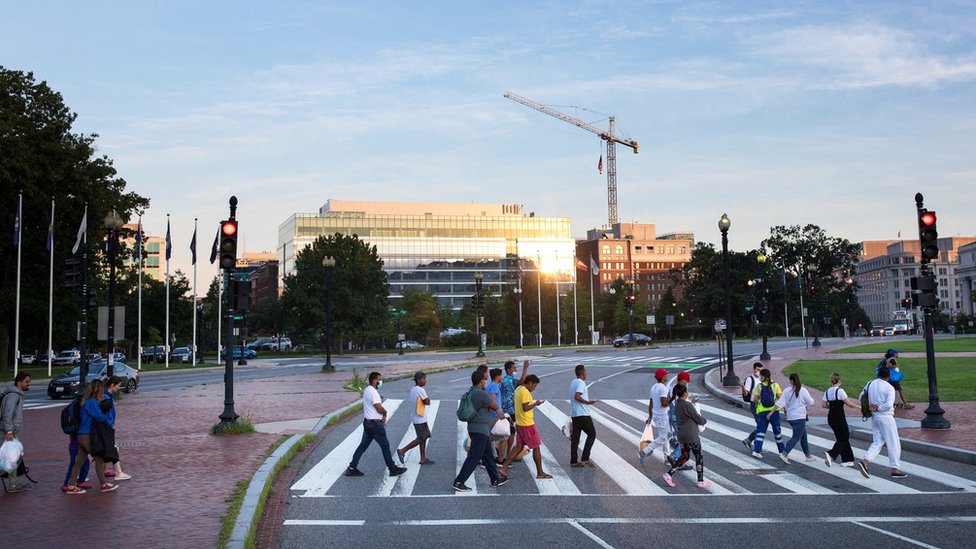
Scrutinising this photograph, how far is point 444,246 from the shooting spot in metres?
152

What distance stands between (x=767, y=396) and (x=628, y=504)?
5115 mm

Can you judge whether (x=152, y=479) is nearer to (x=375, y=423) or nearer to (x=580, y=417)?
(x=375, y=423)

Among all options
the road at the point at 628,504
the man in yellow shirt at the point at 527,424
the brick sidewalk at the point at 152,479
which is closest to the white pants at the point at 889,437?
the road at the point at 628,504

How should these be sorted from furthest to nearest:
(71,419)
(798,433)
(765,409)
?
(765,409), (798,433), (71,419)

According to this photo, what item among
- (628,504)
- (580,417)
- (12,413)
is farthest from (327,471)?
(628,504)

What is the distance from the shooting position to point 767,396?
614 inches

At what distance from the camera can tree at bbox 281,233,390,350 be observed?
269 feet

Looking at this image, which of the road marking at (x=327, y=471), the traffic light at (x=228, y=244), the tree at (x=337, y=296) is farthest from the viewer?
the tree at (x=337, y=296)

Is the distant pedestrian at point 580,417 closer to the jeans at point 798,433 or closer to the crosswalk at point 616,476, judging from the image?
the crosswalk at point 616,476

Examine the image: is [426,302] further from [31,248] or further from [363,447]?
[363,447]

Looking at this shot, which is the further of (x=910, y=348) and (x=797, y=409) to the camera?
(x=910, y=348)

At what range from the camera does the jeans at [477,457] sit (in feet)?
41.5

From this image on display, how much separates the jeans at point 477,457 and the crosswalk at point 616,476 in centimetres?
25

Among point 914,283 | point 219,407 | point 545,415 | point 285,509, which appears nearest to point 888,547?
point 285,509
